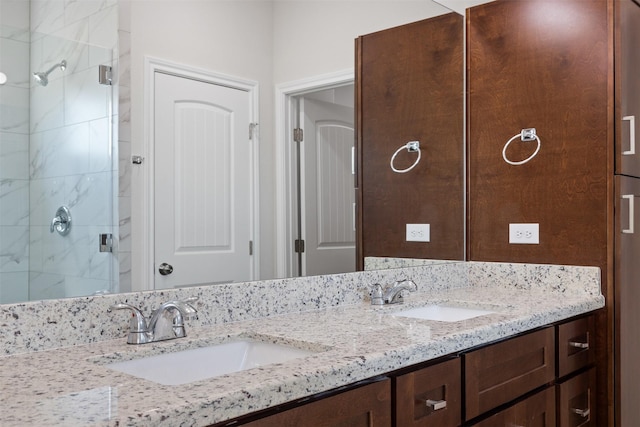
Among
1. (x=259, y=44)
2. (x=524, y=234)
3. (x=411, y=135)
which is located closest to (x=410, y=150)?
(x=411, y=135)

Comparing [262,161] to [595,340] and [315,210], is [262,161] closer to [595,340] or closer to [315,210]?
[315,210]

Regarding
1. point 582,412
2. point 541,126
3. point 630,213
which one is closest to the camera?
point 582,412

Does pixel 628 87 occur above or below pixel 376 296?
above

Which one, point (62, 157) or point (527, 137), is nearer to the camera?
point (62, 157)

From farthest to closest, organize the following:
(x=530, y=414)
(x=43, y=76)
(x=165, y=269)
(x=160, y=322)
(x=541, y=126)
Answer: (x=541, y=126), (x=530, y=414), (x=165, y=269), (x=160, y=322), (x=43, y=76)

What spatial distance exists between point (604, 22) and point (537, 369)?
1.31m

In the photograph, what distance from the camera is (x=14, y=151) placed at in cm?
125

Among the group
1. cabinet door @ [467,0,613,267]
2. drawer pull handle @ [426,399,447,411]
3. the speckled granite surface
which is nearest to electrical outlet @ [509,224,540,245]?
cabinet door @ [467,0,613,267]

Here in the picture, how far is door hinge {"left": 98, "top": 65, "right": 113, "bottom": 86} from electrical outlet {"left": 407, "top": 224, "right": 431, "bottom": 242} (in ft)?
Answer: 4.52

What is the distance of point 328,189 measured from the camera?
204 centimetres

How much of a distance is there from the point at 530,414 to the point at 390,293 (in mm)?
555

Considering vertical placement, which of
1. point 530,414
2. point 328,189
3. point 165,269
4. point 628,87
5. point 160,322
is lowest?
point 530,414

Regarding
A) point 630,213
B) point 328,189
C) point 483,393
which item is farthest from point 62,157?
point 630,213

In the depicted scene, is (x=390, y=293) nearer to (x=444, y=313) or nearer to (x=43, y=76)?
(x=444, y=313)
